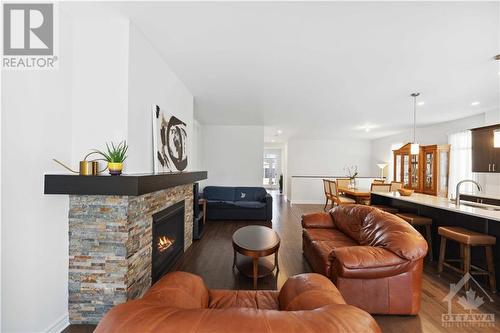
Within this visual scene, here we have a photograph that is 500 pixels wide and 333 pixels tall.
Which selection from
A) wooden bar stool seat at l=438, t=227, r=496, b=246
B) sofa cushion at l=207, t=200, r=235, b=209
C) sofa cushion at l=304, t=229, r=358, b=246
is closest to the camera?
wooden bar stool seat at l=438, t=227, r=496, b=246

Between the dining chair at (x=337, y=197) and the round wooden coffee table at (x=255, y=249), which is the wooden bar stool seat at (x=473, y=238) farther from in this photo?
the dining chair at (x=337, y=197)

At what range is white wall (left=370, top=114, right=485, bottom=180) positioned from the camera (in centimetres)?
508

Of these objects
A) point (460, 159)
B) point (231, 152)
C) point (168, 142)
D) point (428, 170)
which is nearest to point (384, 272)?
point (168, 142)

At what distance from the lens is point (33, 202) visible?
156 centimetres

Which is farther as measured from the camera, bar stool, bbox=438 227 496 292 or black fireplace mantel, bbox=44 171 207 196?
bar stool, bbox=438 227 496 292

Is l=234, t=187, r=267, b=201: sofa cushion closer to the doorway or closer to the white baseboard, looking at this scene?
the white baseboard

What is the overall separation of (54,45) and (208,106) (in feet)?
8.98

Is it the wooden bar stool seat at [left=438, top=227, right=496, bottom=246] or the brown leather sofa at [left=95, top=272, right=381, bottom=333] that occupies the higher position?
the brown leather sofa at [left=95, top=272, right=381, bottom=333]

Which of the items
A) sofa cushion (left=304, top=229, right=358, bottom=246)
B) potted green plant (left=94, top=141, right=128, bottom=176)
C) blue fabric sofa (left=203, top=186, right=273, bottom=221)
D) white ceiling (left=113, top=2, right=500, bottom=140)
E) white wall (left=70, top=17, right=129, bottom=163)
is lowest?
blue fabric sofa (left=203, top=186, right=273, bottom=221)

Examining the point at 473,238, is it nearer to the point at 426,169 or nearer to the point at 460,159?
the point at 460,159

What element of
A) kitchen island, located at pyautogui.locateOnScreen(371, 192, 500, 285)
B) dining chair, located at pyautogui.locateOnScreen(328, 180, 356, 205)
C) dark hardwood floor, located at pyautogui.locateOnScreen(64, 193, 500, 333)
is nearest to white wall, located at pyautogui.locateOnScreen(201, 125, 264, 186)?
Result: dark hardwood floor, located at pyautogui.locateOnScreen(64, 193, 500, 333)

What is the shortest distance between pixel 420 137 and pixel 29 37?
848cm

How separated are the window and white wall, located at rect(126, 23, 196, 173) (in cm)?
627

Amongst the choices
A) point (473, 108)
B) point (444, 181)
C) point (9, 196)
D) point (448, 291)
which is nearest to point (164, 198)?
point (9, 196)
